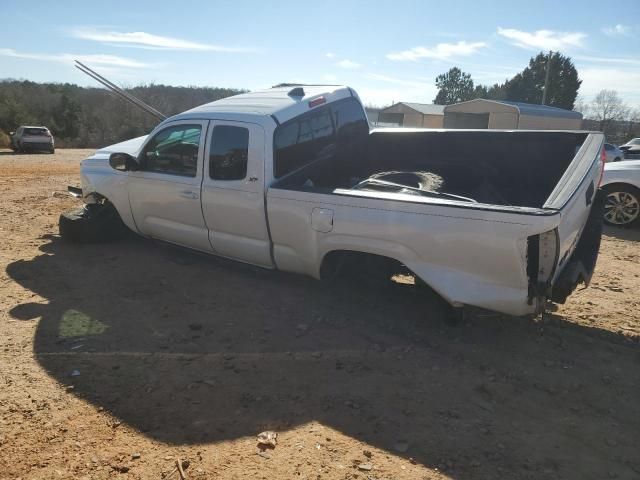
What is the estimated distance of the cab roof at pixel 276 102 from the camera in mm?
4570

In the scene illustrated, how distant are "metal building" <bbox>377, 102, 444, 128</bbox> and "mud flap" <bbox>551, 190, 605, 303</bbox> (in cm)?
3651

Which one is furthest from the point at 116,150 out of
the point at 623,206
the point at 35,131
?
the point at 35,131

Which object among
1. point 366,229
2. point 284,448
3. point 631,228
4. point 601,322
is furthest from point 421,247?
point 631,228

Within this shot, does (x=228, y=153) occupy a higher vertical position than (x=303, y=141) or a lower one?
lower

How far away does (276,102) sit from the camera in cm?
477

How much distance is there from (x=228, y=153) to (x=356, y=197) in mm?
1576

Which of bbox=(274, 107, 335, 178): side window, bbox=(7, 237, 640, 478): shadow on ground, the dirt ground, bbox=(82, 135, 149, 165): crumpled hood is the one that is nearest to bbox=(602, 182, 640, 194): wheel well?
the dirt ground

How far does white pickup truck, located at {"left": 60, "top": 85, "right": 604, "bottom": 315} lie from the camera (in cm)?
324

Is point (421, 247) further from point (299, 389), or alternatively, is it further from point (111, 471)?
point (111, 471)

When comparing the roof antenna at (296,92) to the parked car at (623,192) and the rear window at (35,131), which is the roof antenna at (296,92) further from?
the rear window at (35,131)

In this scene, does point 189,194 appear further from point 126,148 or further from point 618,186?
point 618,186

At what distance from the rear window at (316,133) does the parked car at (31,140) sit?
26.5 metres

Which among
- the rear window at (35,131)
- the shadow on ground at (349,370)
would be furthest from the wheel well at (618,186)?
the rear window at (35,131)

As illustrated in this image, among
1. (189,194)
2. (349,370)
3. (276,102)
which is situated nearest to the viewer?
(349,370)
